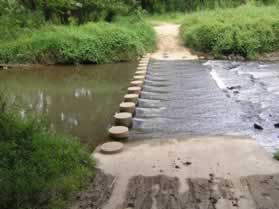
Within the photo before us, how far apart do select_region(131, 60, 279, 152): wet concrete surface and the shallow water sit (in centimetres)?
76

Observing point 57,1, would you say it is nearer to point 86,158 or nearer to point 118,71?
point 118,71

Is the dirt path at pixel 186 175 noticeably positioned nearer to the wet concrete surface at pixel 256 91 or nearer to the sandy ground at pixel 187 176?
the sandy ground at pixel 187 176

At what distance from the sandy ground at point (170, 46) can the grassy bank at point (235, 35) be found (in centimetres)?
41

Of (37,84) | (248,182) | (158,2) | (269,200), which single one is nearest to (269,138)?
(248,182)

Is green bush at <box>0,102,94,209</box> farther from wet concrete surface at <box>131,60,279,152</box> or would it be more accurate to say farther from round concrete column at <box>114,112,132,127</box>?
wet concrete surface at <box>131,60,279,152</box>

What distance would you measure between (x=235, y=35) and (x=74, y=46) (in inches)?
237

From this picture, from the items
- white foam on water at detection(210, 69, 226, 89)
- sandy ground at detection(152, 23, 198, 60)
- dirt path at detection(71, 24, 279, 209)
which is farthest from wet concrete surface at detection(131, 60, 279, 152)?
sandy ground at detection(152, 23, 198, 60)

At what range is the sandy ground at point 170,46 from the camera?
16500mm

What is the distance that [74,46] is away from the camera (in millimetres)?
15555

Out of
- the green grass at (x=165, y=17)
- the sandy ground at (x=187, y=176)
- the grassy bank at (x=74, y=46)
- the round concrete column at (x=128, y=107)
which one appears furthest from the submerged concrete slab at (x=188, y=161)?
the green grass at (x=165, y=17)

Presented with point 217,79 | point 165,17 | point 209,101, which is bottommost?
point 217,79

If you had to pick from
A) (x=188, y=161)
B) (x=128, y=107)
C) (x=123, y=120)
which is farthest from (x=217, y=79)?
(x=188, y=161)

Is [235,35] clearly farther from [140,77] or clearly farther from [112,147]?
[112,147]

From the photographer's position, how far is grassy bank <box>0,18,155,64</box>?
15398mm
